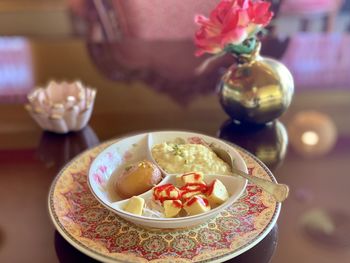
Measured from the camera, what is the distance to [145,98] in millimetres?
1211

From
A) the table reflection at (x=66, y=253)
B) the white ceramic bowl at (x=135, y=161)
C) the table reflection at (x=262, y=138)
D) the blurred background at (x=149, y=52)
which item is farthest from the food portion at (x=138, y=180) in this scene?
the blurred background at (x=149, y=52)

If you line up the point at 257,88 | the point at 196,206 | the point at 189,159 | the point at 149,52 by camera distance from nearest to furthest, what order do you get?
the point at 196,206
the point at 189,159
the point at 257,88
the point at 149,52

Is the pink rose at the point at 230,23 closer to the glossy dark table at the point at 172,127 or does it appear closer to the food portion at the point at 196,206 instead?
the glossy dark table at the point at 172,127

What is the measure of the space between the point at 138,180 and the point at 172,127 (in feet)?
0.98

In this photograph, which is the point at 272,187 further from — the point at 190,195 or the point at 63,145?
the point at 63,145

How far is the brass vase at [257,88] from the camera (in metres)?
1.02

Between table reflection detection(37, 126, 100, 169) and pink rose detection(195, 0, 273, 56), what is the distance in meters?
0.32

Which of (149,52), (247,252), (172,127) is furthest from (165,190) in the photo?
(149,52)

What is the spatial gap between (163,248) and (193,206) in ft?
0.25

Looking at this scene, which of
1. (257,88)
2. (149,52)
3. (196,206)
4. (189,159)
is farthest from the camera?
(149,52)

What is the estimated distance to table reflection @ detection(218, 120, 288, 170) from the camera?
0.99 meters

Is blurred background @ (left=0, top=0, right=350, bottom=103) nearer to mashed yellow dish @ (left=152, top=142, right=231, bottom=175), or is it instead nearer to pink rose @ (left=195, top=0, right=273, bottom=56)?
pink rose @ (left=195, top=0, right=273, bottom=56)

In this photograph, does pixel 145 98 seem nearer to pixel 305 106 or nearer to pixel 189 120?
pixel 189 120

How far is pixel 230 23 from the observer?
0.91 metres
